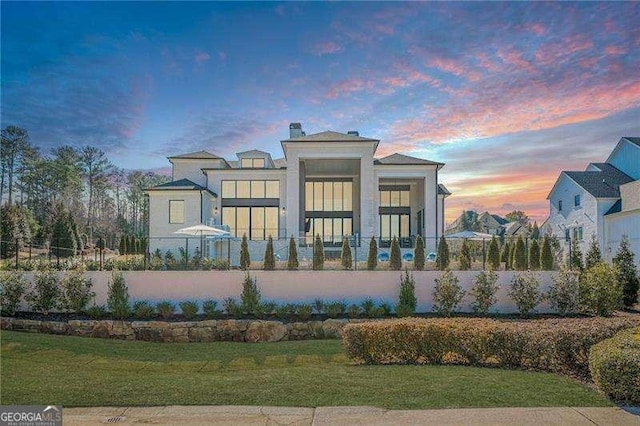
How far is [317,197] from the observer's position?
33.1 metres

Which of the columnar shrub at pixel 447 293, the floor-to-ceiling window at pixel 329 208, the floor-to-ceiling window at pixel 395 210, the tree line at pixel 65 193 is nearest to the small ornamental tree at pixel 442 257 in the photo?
the columnar shrub at pixel 447 293

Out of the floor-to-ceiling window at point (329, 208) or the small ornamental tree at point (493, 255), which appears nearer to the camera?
the small ornamental tree at point (493, 255)

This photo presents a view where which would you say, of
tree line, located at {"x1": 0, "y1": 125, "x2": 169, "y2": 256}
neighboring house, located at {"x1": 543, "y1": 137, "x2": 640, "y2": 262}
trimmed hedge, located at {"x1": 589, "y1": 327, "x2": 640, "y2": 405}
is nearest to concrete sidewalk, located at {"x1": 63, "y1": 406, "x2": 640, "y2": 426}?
trimmed hedge, located at {"x1": 589, "y1": 327, "x2": 640, "y2": 405}

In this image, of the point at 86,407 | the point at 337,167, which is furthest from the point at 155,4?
the point at 337,167

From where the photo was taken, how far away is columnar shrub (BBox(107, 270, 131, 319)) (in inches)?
589

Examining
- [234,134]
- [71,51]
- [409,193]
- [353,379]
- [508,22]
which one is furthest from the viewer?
[409,193]

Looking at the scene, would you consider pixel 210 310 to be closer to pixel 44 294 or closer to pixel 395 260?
pixel 44 294

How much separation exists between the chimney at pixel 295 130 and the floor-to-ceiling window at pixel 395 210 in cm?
729

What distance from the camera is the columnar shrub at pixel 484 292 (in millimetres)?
15359

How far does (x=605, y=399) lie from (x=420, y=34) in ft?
30.5

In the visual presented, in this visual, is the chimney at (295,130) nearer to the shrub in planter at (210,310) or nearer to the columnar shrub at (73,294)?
the shrub in planter at (210,310)

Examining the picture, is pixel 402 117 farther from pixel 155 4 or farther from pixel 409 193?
pixel 409 193

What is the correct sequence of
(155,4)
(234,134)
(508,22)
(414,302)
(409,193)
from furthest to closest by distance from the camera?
1. (409,193)
2. (234,134)
3. (414,302)
4. (508,22)
5. (155,4)

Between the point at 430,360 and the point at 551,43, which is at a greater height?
the point at 551,43
